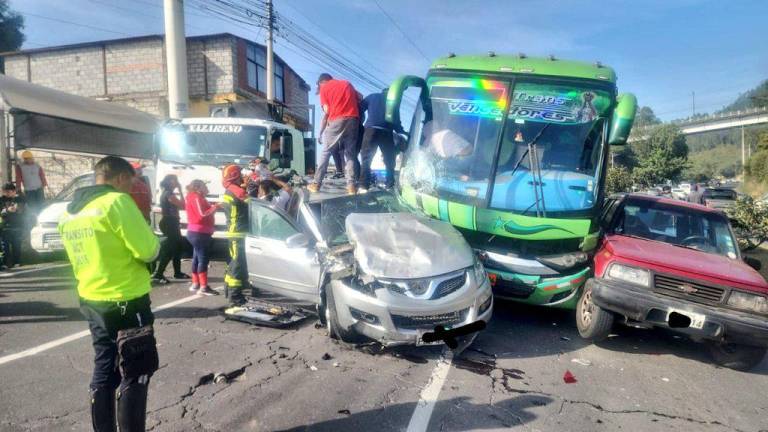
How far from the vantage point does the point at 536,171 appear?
580cm

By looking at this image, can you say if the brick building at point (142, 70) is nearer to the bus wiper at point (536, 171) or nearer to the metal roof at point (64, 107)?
the metal roof at point (64, 107)

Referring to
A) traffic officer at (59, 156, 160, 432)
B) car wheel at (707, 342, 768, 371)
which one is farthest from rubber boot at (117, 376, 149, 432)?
car wheel at (707, 342, 768, 371)

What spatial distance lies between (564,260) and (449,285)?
5.68ft

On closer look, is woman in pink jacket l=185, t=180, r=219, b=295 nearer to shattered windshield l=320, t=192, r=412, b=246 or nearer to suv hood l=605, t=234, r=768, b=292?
shattered windshield l=320, t=192, r=412, b=246

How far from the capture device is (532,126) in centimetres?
592

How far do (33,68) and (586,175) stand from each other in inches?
988

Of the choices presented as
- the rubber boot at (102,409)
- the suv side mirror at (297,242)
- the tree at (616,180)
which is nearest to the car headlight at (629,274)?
the suv side mirror at (297,242)

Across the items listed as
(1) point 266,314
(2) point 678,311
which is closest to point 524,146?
(2) point 678,311

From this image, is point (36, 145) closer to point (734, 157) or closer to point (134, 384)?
point (134, 384)

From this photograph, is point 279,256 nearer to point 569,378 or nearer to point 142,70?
point 569,378

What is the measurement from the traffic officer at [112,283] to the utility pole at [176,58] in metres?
13.0

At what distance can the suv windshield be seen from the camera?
228 inches

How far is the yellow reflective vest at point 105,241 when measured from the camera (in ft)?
8.42

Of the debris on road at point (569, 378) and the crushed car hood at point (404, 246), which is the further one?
the crushed car hood at point (404, 246)
